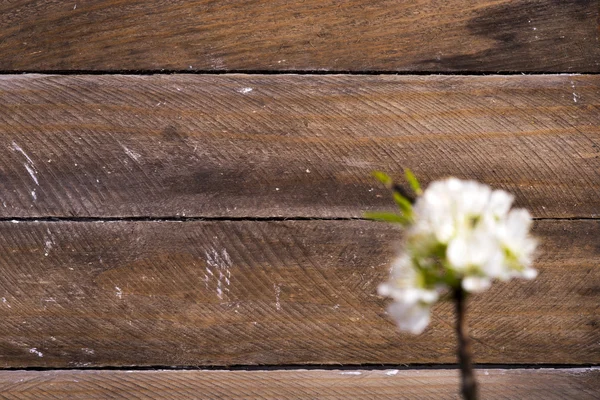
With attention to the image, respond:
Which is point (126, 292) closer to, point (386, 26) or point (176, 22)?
point (176, 22)

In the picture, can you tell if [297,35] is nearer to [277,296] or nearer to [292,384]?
[277,296]

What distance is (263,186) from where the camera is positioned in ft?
2.93

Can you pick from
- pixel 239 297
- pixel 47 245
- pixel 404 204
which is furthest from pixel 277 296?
pixel 404 204

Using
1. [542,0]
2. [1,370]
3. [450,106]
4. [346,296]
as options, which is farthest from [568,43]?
[1,370]

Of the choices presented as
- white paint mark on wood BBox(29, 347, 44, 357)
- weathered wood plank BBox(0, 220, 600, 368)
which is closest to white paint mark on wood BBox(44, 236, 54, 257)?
weathered wood plank BBox(0, 220, 600, 368)

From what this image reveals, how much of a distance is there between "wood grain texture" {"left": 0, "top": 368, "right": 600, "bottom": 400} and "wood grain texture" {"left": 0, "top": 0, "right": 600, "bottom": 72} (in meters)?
0.41

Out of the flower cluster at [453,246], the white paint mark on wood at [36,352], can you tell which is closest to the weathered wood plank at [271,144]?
the white paint mark on wood at [36,352]

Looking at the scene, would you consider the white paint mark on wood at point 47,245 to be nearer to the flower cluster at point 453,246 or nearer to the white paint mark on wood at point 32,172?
the white paint mark on wood at point 32,172

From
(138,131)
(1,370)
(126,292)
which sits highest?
(138,131)

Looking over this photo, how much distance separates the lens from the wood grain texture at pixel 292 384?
2.93 ft

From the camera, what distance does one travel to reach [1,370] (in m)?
0.89

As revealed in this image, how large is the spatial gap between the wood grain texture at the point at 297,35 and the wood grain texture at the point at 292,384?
41 cm

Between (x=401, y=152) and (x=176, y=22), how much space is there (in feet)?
Answer: 1.14

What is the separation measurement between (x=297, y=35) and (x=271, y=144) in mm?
151
